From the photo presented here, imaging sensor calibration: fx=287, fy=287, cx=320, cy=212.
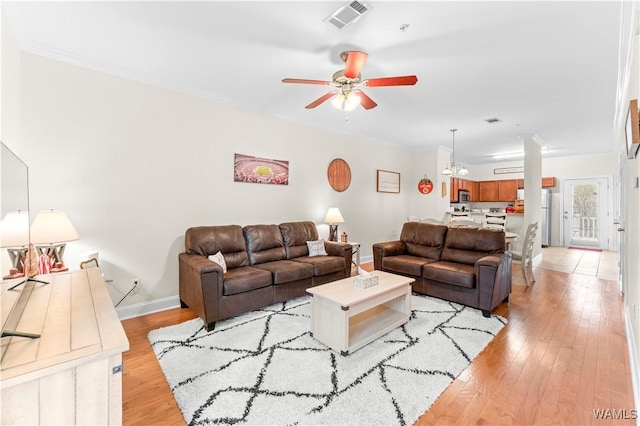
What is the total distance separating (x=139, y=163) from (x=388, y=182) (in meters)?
4.84

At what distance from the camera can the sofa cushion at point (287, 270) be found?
3297 mm

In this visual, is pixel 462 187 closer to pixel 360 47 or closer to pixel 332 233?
pixel 332 233

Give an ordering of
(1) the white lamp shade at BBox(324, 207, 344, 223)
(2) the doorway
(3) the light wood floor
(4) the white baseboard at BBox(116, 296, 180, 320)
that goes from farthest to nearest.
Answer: (2) the doorway
(1) the white lamp shade at BBox(324, 207, 344, 223)
(4) the white baseboard at BBox(116, 296, 180, 320)
(3) the light wood floor

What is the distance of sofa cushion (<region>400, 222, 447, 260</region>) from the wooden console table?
3841mm

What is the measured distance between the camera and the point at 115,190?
9.92ft

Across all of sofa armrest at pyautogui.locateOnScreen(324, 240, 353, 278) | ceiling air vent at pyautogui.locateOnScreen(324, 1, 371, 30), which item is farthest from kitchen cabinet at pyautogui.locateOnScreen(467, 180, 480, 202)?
ceiling air vent at pyautogui.locateOnScreen(324, 1, 371, 30)

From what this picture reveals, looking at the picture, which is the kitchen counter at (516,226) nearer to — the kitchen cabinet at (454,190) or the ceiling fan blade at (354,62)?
the kitchen cabinet at (454,190)

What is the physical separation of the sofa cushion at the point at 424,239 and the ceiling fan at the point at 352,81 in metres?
2.29

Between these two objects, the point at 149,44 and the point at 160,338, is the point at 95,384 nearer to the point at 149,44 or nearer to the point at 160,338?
the point at 160,338

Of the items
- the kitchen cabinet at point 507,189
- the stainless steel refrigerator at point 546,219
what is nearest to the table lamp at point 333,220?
the kitchen cabinet at point 507,189

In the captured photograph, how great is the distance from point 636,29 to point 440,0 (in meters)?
1.42

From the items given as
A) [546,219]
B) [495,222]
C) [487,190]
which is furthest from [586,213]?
[495,222]

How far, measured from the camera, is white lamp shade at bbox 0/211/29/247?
1270mm

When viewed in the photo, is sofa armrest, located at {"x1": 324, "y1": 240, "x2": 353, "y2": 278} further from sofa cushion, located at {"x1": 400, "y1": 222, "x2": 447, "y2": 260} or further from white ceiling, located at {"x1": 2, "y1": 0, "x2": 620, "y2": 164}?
white ceiling, located at {"x1": 2, "y1": 0, "x2": 620, "y2": 164}
